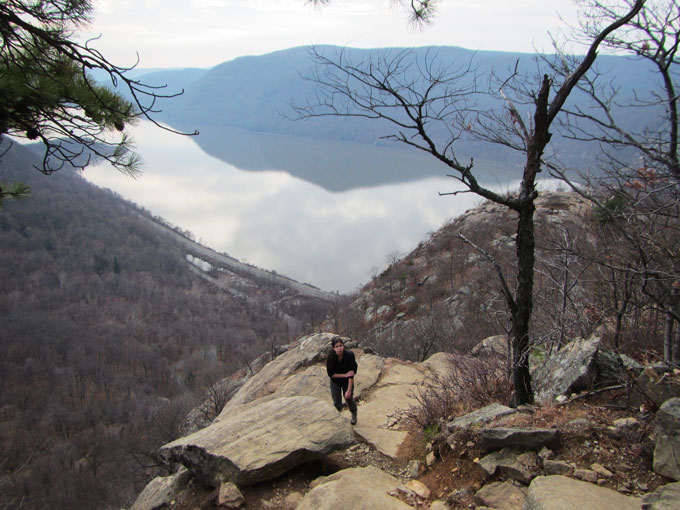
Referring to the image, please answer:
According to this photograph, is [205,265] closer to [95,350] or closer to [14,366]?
[95,350]

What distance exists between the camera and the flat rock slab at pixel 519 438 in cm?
389

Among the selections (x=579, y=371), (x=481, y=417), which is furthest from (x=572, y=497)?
(x=579, y=371)

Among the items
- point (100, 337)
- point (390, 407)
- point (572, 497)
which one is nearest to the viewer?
point (572, 497)

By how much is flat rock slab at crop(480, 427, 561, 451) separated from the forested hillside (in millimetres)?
16265

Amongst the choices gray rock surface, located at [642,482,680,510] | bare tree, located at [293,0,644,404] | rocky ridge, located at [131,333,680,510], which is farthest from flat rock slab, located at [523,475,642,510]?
bare tree, located at [293,0,644,404]

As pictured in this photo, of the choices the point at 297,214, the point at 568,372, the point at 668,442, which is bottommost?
the point at 297,214

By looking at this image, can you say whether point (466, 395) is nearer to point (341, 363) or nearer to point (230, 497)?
point (341, 363)

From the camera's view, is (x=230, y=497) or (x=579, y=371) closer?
(x=230, y=497)

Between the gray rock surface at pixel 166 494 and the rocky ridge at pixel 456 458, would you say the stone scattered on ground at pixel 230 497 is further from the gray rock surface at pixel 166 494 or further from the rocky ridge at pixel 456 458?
the gray rock surface at pixel 166 494

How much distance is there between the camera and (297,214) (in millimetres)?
77312

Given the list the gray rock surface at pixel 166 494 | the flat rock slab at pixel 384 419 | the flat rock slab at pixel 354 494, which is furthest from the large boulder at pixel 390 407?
the gray rock surface at pixel 166 494

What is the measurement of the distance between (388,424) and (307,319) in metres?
44.2

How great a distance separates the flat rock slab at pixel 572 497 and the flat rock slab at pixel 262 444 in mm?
2179

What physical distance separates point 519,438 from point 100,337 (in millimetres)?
58594
